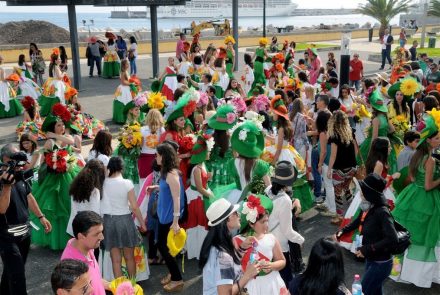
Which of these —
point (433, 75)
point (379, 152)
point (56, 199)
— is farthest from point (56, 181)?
point (433, 75)

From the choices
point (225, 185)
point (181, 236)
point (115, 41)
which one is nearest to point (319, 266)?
point (181, 236)

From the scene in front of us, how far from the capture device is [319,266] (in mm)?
3570

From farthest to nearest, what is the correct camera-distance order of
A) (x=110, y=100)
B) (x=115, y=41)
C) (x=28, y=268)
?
(x=115, y=41) < (x=110, y=100) < (x=28, y=268)

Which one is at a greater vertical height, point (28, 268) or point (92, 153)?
point (92, 153)

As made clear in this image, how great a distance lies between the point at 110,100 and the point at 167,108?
8666 millimetres

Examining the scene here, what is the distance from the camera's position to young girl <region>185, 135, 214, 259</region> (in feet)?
20.2

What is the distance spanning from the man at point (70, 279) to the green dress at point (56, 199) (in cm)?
360

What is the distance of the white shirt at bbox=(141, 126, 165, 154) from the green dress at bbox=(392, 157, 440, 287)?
359 centimetres

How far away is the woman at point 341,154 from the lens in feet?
23.7

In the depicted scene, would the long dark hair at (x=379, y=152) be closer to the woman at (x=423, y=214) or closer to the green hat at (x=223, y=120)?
the woman at (x=423, y=214)

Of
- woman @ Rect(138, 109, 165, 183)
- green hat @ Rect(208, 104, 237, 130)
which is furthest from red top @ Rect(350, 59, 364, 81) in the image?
green hat @ Rect(208, 104, 237, 130)

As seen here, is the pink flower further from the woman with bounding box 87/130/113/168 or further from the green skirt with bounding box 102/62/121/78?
the green skirt with bounding box 102/62/121/78

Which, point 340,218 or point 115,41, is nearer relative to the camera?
point 340,218

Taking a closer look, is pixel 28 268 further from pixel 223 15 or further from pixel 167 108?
pixel 223 15
